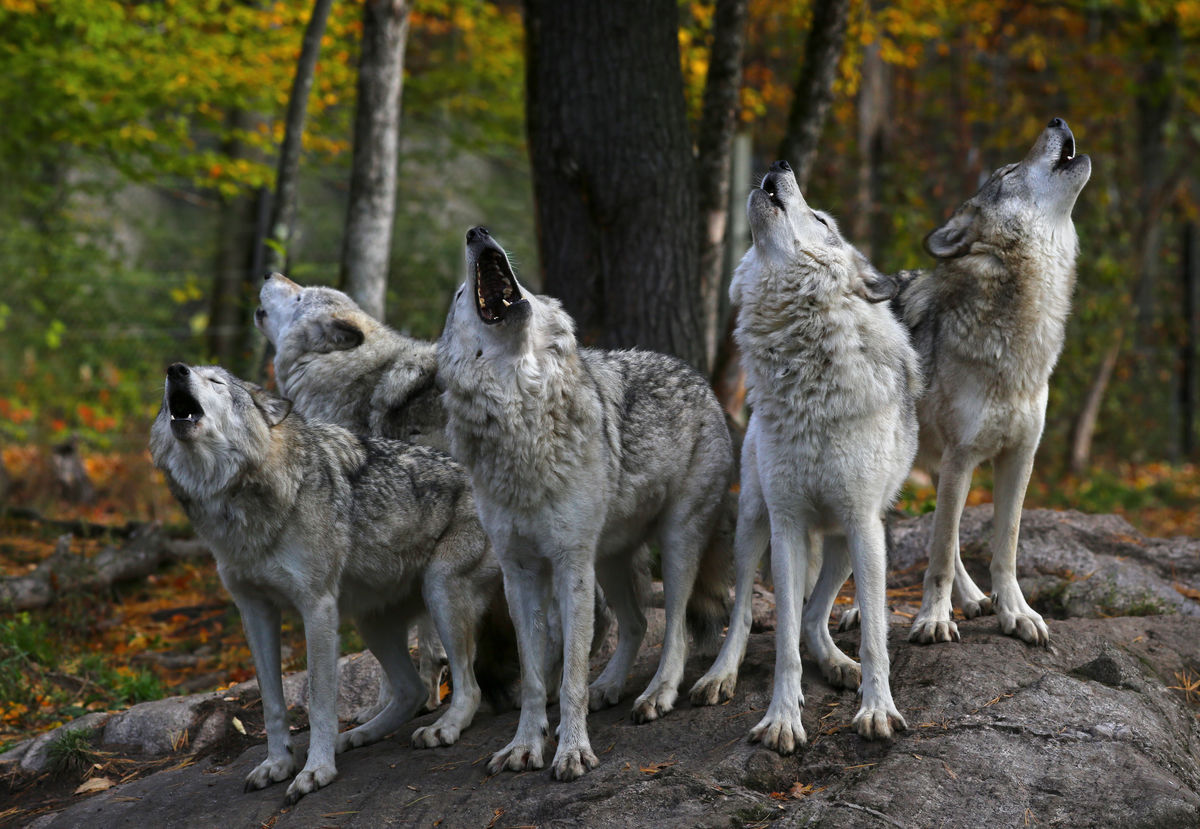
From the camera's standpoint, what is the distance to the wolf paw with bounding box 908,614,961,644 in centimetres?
462

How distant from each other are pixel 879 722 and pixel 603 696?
56.0 inches

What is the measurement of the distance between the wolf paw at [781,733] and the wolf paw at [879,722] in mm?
223

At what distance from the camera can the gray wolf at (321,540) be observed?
446 centimetres

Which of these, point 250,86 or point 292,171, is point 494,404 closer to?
point 292,171

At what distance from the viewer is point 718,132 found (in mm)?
8922

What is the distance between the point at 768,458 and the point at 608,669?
1.50 metres

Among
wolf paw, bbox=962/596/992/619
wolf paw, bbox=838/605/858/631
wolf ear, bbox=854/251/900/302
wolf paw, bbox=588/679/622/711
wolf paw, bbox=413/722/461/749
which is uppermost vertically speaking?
wolf ear, bbox=854/251/900/302

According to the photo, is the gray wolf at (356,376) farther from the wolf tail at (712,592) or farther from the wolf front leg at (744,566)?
the wolf front leg at (744,566)

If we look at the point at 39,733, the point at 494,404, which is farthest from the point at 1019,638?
the point at 39,733

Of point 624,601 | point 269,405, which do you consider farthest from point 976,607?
point 269,405

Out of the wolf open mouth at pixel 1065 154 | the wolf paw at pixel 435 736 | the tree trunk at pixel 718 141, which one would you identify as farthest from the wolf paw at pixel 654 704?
the tree trunk at pixel 718 141

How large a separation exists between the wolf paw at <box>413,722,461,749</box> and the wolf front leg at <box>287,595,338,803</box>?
0.37 meters

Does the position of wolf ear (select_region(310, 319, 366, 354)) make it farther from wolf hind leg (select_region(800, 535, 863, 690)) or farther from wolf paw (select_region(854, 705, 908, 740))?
wolf paw (select_region(854, 705, 908, 740))

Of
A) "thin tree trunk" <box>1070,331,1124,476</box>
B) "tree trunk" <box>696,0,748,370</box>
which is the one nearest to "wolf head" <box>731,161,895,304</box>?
"tree trunk" <box>696,0,748,370</box>
